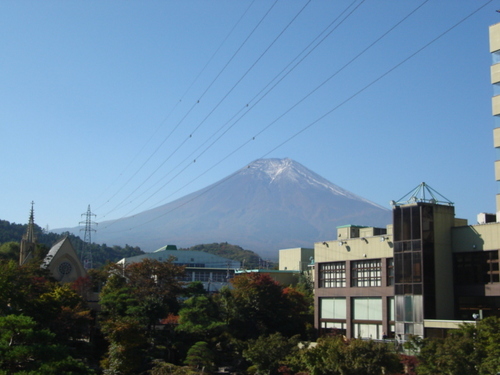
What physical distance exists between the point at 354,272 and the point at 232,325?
29.4 ft

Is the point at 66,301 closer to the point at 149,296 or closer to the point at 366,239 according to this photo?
the point at 149,296

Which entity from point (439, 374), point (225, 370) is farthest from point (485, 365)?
point (225, 370)

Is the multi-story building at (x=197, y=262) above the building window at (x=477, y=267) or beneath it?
above

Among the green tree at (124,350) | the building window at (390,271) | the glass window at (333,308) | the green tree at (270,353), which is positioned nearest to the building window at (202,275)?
the glass window at (333,308)

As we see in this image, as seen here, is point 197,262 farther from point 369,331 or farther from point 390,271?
point 390,271

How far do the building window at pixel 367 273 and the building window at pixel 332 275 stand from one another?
1.35m

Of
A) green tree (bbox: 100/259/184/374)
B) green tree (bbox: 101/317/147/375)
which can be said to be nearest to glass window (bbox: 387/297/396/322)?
green tree (bbox: 100/259/184/374)

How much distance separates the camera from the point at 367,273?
1511 inches

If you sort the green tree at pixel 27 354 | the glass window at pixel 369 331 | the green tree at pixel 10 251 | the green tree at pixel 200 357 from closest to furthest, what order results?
1. the green tree at pixel 27 354
2. the green tree at pixel 200 357
3. the glass window at pixel 369 331
4. the green tree at pixel 10 251

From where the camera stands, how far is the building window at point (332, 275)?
40.9 meters

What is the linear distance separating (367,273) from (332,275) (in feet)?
13.0

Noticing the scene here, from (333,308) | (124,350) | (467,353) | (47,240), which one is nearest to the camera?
(467,353)

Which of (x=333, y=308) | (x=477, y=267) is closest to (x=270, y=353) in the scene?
(x=333, y=308)

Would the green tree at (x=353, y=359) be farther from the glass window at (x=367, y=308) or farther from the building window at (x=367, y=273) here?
the building window at (x=367, y=273)
